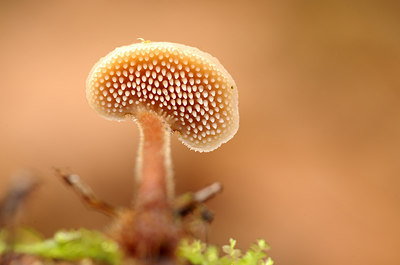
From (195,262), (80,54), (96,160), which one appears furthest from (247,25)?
(195,262)

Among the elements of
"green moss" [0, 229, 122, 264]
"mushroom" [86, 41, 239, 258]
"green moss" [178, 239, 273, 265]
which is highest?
"mushroom" [86, 41, 239, 258]

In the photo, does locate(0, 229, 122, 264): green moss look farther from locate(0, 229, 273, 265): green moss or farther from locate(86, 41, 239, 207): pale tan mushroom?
locate(86, 41, 239, 207): pale tan mushroom

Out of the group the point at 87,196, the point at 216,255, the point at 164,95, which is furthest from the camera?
the point at 164,95

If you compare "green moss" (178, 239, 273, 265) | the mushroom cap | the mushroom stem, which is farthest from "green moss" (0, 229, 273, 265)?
the mushroom cap

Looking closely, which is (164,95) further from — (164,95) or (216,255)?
(216,255)

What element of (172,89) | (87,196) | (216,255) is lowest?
(216,255)

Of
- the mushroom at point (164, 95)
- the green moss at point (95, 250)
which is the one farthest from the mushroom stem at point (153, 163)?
the green moss at point (95, 250)

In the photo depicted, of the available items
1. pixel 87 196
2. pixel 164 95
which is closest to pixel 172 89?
pixel 164 95

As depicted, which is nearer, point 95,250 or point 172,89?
point 95,250
